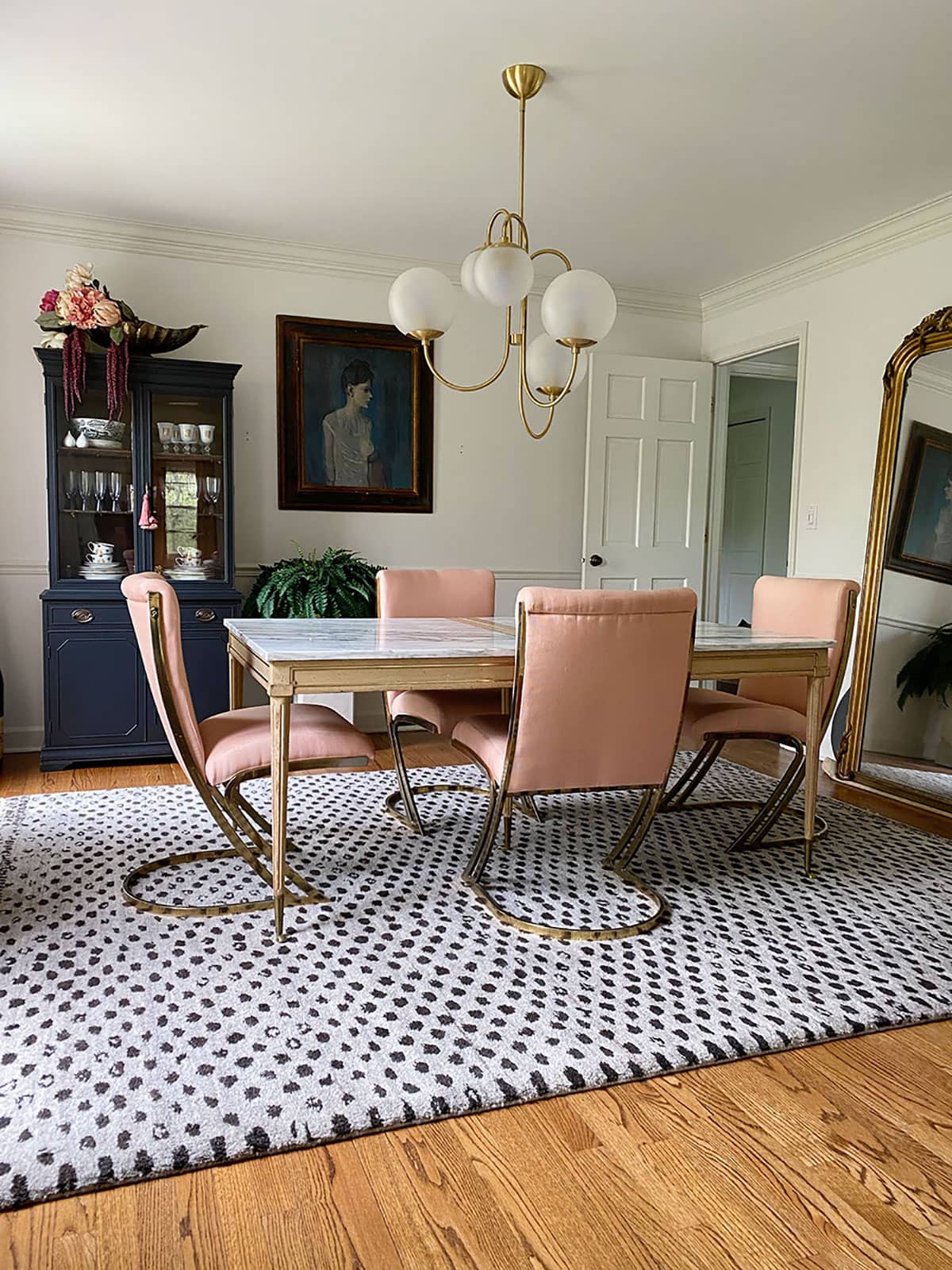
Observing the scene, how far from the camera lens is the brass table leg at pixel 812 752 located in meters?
2.86

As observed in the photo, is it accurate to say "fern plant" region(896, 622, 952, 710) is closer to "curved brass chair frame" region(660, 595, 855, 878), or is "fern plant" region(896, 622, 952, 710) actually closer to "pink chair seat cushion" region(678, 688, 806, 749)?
"curved brass chair frame" region(660, 595, 855, 878)

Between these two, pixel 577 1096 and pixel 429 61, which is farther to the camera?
pixel 429 61

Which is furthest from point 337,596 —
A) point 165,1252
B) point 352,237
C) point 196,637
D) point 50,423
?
point 165,1252

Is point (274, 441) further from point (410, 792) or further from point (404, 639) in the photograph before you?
point (404, 639)

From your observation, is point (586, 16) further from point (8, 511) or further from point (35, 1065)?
point (8, 511)

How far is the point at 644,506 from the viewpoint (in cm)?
518

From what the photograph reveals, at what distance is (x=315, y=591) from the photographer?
429 cm

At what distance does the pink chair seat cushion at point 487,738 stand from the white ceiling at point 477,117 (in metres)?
1.98

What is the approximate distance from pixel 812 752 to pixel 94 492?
10.5 feet

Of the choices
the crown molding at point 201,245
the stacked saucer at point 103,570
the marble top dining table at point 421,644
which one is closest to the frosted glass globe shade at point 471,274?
the marble top dining table at point 421,644

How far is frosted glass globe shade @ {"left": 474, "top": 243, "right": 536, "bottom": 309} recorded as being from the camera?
8.76ft

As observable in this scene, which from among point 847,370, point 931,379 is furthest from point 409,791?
point 847,370

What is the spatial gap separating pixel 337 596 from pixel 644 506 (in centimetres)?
190

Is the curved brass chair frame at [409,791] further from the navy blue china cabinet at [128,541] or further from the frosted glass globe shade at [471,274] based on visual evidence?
the frosted glass globe shade at [471,274]
